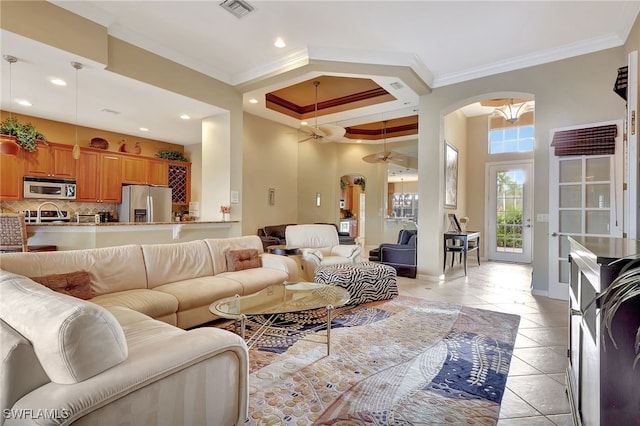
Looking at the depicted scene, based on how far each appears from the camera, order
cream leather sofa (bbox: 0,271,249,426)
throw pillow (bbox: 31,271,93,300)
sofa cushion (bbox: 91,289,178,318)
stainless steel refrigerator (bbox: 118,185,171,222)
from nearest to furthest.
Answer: cream leather sofa (bbox: 0,271,249,426) → throw pillow (bbox: 31,271,93,300) → sofa cushion (bbox: 91,289,178,318) → stainless steel refrigerator (bbox: 118,185,171,222)

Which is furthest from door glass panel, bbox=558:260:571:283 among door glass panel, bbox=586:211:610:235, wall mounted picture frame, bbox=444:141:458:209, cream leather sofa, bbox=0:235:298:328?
cream leather sofa, bbox=0:235:298:328

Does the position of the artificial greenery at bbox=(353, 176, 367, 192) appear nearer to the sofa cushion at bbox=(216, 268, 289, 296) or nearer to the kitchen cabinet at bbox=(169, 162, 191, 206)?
the kitchen cabinet at bbox=(169, 162, 191, 206)

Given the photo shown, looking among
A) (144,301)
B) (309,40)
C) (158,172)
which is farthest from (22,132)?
(309,40)

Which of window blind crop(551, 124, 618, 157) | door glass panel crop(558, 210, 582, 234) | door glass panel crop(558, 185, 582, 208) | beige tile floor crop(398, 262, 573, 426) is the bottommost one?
beige tile floor crop(398, 262, 573, 426)

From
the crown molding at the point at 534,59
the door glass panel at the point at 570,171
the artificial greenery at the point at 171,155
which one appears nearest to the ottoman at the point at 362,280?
the door glass panel at the point at 570,171

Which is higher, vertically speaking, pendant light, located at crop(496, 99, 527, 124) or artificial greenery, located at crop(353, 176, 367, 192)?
pendant light, located at crop(496, 99, 527, 124)

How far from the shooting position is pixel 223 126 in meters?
5.21

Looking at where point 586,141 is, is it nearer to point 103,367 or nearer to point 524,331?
point 524,331

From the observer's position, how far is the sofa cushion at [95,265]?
93.3 inches

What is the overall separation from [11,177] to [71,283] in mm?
4385

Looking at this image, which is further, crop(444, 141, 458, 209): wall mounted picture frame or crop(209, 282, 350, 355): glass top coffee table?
crop(444, 141, 458, 209): wall mounted picture frame

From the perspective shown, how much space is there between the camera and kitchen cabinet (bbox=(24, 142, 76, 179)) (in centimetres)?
541

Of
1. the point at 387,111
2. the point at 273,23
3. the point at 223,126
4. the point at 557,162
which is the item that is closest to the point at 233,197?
the point at 223,126

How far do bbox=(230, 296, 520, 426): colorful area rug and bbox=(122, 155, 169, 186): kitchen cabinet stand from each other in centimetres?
528
